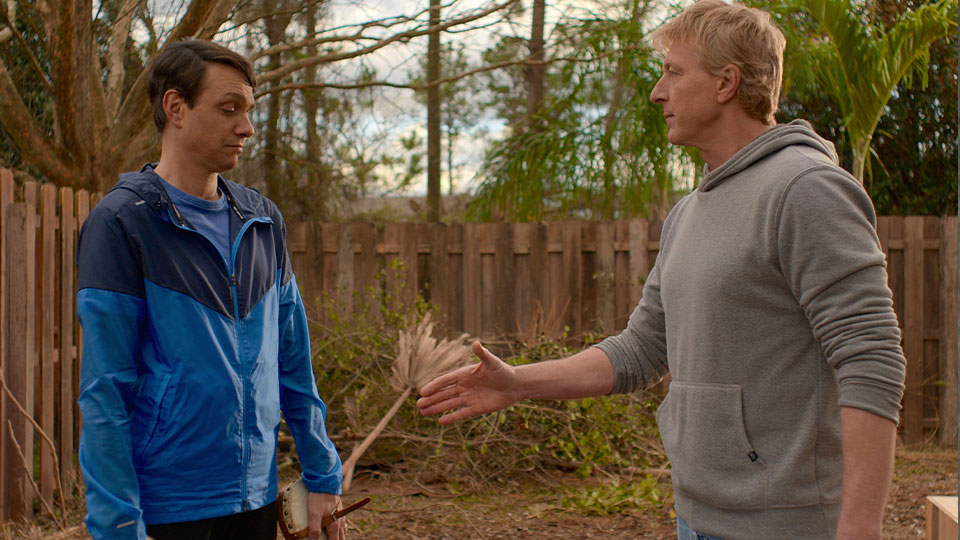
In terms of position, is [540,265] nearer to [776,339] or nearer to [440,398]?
[440,398]

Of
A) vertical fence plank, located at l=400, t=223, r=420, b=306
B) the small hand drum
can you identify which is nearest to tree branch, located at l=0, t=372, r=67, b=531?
the small hand drum

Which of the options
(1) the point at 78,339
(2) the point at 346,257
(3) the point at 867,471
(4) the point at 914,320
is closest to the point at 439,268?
(2) the point at 346,257

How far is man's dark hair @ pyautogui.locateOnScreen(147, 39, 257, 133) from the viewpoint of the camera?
215cm

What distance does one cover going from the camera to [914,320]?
270 inches

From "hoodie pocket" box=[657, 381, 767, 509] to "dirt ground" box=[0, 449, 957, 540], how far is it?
2.90m

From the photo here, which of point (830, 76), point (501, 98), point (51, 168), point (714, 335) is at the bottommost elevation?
point (714, 335)

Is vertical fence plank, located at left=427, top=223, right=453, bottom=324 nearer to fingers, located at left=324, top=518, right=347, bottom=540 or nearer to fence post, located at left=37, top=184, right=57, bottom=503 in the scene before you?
fence post, located at left=37, top=184, right=57, bottom=503

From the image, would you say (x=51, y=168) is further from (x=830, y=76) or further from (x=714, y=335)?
(x=830, y=76)

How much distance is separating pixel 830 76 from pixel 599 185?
3.15 meters

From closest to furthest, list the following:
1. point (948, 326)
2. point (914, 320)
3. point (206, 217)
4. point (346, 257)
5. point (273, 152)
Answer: point (206, 217)
point (948, 326)
point (914, 320)
point (346, 257)
point (273, 152)

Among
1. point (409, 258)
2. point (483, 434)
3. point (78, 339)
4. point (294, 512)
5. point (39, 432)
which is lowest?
point (483, 434)

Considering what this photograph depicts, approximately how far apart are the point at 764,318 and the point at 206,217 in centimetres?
142

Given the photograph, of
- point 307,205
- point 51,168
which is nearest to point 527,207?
point 307,205

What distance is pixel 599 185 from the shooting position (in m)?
9.88
